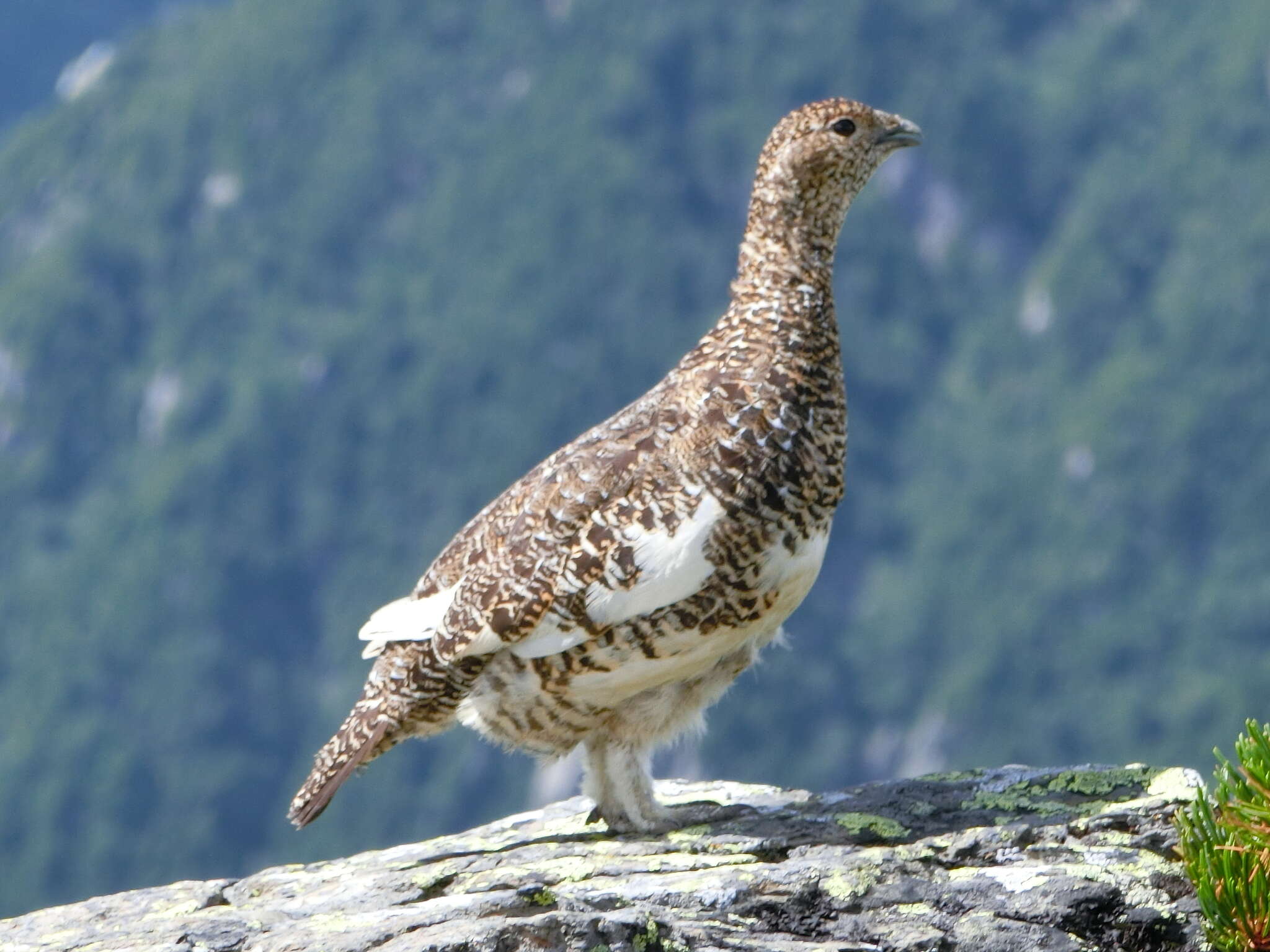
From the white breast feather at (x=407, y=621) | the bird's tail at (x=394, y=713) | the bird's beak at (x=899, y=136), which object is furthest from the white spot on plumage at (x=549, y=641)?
the bird's beak at (x=899, y=136)

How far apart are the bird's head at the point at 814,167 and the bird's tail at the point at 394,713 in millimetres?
2258

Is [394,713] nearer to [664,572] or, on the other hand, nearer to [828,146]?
[664,572]

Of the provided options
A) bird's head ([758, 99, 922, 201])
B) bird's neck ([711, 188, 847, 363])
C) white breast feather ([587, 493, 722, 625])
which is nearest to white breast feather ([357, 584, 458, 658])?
white breast feather ([587, 493, 722, 625])

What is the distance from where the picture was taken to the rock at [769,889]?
17.6 ft

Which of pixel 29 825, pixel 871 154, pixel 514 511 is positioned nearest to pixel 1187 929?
pixel 514 511

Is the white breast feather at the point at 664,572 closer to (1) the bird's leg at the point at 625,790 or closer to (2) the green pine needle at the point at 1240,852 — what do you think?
(1) the bird's leg at the point at 625,790

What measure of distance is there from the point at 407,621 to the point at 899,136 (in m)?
2.96

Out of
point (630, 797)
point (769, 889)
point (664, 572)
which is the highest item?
point (664, 572)

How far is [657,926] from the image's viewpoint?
522 centimetres

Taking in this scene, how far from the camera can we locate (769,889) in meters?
5.79

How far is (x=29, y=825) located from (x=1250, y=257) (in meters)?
145

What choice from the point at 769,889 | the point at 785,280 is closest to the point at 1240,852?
the point at 769,889

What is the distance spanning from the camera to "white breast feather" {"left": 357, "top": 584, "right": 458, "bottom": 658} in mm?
7105

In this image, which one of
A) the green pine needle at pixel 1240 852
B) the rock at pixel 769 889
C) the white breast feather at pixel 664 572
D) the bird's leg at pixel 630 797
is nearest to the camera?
the green pine needle at pixel 1240 852
